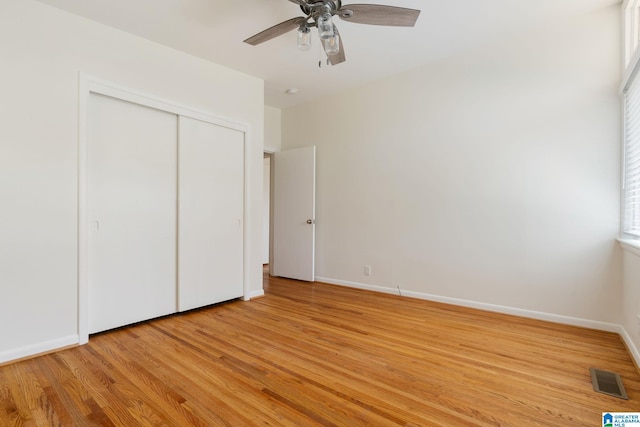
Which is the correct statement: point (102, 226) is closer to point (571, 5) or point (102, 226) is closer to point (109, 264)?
point (109, 264)

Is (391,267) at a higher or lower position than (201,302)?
higher

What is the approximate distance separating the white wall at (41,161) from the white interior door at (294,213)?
8.26ft

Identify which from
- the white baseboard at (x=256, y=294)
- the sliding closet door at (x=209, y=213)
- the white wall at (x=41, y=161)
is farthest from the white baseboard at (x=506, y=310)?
the white wall at (x=41, y=161)

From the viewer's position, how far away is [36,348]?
94.2 inches

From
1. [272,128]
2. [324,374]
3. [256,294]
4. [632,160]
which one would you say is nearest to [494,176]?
[632,160]

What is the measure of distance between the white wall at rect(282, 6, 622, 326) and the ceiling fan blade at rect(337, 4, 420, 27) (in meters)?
1.74

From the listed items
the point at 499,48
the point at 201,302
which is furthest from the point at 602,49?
the point at 201,302

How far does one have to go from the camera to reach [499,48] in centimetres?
328

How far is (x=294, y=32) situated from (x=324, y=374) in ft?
9.60

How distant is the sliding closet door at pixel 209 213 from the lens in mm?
3334

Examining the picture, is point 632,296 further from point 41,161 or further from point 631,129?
point 41,161

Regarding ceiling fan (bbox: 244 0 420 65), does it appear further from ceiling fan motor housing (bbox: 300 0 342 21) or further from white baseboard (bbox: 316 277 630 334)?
white baseboard (bbox: 316 277 630 334)

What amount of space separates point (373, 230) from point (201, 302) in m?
2.28

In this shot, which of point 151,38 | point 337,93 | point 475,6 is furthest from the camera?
point 337,93
